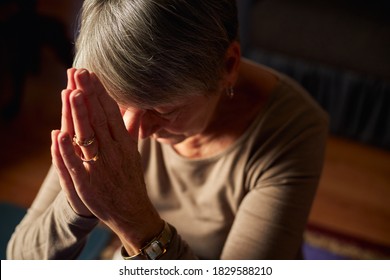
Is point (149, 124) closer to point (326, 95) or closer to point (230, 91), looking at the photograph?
point (230, 91)

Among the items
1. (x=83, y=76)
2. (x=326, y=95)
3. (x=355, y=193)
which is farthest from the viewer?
(x=326, y=95)

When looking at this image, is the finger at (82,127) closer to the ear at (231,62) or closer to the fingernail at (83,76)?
the fingernail at (83,76)

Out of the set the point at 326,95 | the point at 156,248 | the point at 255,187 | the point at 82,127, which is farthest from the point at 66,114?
the point at 326,95

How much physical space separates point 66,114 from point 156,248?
250 mm

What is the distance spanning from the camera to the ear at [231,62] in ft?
2.56

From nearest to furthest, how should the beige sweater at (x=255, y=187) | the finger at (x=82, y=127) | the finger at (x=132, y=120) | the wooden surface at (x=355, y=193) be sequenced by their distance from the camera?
1. the finger at (x=82, y=127)
2. the finger at (x=132, y=120)
3. the beige sweater at (x=255, y=187)
4. the wooden surface at (x=355, y=193)

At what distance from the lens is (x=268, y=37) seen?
1.99 metres

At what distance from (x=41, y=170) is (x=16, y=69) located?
466mm

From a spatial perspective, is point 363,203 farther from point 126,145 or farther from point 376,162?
point 126,145

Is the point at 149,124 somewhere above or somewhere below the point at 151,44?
below

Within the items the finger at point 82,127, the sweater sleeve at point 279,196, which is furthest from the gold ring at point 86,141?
the sweater sleeve at point 279,196

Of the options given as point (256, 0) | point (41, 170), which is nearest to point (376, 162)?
point (256, 0)

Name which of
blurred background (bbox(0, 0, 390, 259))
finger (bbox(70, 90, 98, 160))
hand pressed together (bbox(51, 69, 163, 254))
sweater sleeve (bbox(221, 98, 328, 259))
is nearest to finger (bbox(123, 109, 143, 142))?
hand pressed together (bbox(51, 69, 163, 254))

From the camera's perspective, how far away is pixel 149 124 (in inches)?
31.4
